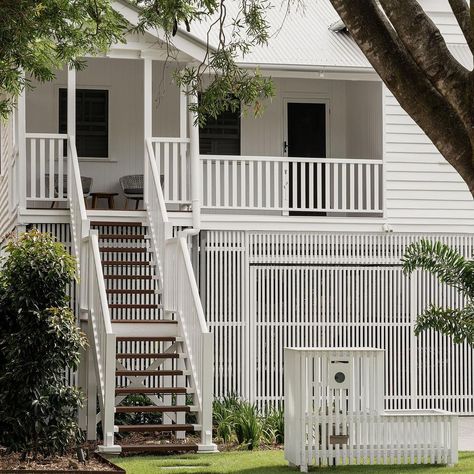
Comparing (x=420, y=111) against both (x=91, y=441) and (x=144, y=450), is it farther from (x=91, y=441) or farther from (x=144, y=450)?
(x=91, y=441)

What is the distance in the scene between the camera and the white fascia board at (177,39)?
18.9 metres

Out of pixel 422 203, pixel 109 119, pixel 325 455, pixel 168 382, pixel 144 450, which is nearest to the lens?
pixel 325 455

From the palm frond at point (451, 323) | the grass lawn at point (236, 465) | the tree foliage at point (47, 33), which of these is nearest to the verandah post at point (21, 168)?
the tree foliage at point (47, 33)

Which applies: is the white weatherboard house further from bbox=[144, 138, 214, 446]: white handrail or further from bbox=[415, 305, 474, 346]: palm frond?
bbox=[415, 305, 474, 346]: palm frond

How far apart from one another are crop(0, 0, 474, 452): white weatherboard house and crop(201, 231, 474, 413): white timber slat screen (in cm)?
3

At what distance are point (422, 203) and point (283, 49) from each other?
3.57 metres

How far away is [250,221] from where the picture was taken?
65.8 ft

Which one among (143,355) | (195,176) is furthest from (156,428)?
(195,176)

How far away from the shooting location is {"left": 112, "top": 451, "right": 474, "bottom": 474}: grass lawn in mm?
13633

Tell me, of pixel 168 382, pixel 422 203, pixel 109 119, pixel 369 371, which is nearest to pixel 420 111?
pixel 369 371

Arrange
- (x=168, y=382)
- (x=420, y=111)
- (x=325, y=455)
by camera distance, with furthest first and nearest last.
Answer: (x=168, y=382), (x=325, y=455), (x=420, y=111)

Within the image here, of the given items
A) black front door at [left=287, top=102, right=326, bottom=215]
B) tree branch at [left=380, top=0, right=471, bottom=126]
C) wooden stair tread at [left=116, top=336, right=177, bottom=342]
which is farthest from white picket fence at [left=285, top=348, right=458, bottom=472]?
black front door at [left=287, top=102, right=326, bottom=215]

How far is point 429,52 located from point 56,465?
7359 millimetres

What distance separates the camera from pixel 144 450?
15.2 metres
